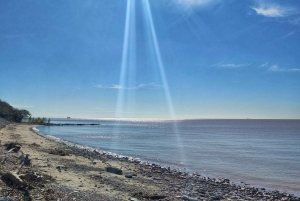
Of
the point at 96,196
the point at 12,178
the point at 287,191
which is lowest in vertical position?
the point at 287,191

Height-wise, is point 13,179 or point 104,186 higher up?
point 13,179

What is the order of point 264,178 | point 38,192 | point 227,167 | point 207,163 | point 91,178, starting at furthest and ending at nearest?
point 207,163
point 227,167
point 264,178
point 91,178
point 38,192

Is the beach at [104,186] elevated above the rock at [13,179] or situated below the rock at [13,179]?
below

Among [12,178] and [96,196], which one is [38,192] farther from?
[96,196]

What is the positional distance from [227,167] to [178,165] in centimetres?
435

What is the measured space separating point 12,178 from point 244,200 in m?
10.3

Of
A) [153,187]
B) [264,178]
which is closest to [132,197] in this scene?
[153,187]

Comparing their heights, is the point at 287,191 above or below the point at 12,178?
below

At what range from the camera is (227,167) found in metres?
21.2

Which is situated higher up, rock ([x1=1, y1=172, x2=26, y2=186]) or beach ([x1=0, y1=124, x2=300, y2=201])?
rock ([x1=1, y1=172, x2=26, y2=186])

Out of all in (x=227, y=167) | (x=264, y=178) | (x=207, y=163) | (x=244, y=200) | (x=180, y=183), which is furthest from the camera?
(x=207, y=163)

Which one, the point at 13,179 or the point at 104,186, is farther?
the point at 104,186

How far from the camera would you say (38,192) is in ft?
27.6

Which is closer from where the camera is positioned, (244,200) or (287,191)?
(244,200)
